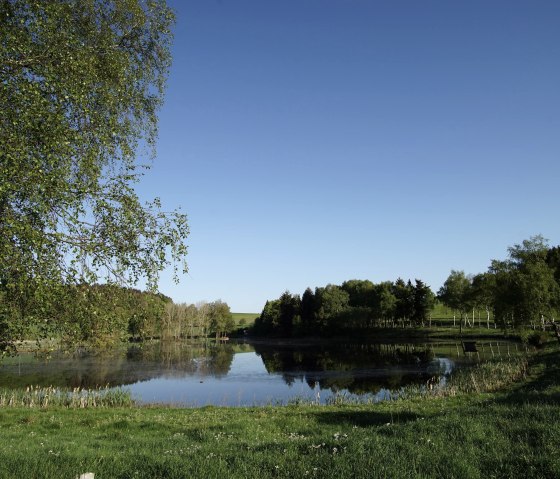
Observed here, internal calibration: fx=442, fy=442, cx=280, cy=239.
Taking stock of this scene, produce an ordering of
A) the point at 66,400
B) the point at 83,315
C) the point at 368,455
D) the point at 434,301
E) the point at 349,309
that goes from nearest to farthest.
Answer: the point at 368,455
the point at 83,315
the point at 66,400
the point at 434,301
the point at 349,309

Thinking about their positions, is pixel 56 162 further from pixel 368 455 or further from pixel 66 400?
pixel 66 400

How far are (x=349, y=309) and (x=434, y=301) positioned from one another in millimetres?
25426

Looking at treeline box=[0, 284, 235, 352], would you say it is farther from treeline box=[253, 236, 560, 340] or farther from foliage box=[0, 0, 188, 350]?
treeline box=[253, 236, 560, 340]

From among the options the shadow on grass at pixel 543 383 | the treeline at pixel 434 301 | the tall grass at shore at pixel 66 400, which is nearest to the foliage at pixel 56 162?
the shadow on grass at pixel 543 383

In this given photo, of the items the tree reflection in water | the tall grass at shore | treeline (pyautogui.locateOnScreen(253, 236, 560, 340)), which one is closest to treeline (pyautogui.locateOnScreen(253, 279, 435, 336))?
treeline (pyautogui.locateOnScreen(253, 236, 560, 340))

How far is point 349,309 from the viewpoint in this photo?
130 meters

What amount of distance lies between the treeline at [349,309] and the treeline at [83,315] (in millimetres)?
110835

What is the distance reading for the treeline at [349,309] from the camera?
389 ft

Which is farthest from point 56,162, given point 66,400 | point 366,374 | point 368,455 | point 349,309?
point 349,309

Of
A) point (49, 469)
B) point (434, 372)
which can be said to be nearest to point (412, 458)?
point (49, 469)

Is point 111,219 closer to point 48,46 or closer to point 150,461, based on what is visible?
point 48,46

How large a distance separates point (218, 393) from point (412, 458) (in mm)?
36338

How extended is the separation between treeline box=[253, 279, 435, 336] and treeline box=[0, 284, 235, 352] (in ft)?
364

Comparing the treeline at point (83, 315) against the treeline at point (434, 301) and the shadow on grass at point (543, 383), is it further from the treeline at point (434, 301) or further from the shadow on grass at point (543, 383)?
the treeline at point (434, 301)
